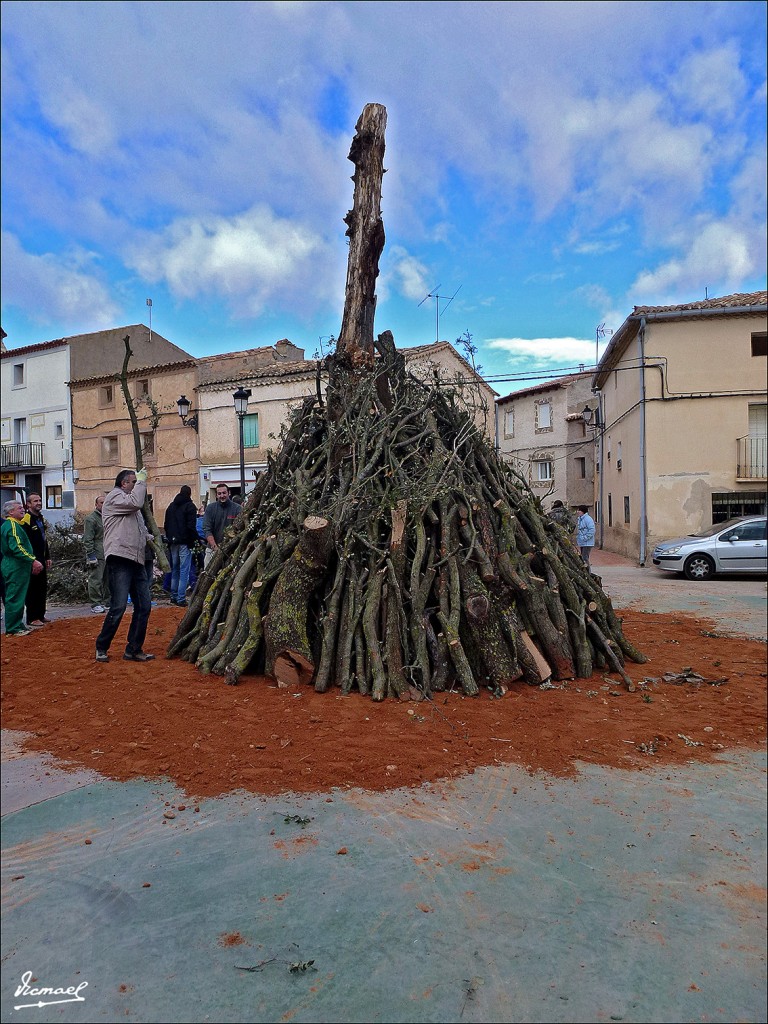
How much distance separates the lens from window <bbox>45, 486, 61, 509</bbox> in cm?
3125

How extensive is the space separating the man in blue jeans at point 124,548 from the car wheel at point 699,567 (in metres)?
10.6

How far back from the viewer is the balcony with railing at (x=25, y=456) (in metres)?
→ 31.4

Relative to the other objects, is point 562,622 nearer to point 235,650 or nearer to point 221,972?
point 235,650

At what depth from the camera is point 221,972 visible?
5.86 feet

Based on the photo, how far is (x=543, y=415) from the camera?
1246 inches

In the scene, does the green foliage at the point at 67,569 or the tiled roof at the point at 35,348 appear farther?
the tiled roof at the point at 35,348

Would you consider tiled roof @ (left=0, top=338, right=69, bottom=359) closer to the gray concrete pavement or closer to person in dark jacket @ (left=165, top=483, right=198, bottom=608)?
person in dark jacket @ (left=165, top=483, right=198, bottom=608)

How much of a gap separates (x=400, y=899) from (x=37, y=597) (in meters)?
6.38

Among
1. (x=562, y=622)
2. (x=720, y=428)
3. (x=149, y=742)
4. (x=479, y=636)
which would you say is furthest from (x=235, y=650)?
(x=720, y=428)

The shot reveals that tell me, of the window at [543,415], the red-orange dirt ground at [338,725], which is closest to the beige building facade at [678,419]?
the red-orange dirt ground at [338,725]

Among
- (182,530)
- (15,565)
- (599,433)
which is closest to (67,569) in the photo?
(182,530)

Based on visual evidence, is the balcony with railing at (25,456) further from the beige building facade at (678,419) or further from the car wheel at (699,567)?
the car wheel at (699,567)

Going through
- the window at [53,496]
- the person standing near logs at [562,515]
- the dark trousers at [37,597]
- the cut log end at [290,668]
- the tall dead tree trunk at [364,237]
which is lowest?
the cut log end at [290,668]

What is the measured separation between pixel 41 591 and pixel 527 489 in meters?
5.56
